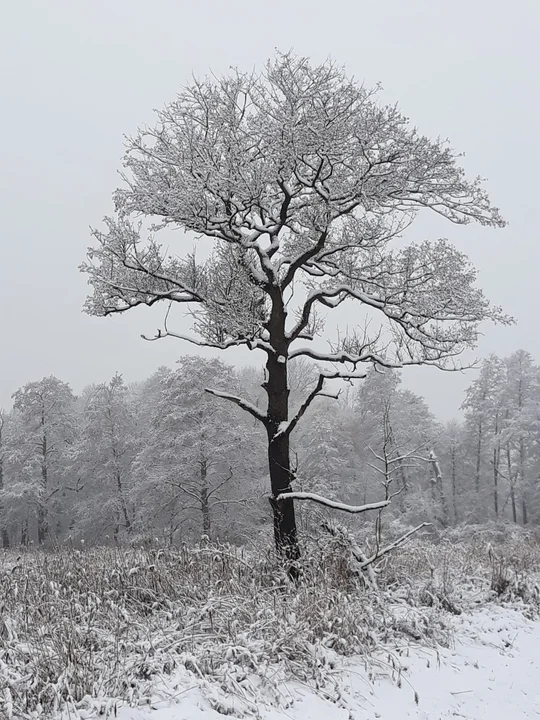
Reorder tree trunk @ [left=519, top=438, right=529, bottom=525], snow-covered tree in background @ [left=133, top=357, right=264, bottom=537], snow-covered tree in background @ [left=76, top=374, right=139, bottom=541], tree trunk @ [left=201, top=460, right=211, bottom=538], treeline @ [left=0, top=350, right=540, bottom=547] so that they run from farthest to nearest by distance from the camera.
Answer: tree trunk @ [left=519, top=438, right=529, bottom=525], snow-covered tree in background @ [left=76, top=374, right=139, bottom=541], treeline @ [left=0, top=350, right=540, bottom=547], snow-covered tree in background @ [left=133, top=357, right=264, bottom=537], tree trunk @ [left=201, top=460, right=211, bottom=538]

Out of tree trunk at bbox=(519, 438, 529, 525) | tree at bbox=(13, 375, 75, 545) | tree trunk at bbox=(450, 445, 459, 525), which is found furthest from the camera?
tree trunk at bbox=(450, 445, 459, 525)

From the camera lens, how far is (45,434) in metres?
28.2

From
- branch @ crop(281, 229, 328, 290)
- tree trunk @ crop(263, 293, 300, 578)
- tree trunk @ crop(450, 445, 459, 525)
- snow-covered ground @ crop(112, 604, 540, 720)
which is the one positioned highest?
branch @ crop(281, 229, 328, 290)

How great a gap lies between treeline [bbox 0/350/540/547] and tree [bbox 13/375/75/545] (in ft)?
0.24

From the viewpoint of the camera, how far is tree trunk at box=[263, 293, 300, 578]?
719cm

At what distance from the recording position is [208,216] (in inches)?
283

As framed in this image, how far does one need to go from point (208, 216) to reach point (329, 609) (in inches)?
205

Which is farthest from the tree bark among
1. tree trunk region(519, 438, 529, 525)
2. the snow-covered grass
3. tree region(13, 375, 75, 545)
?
tree trunk region(519, 438, 529, 525)

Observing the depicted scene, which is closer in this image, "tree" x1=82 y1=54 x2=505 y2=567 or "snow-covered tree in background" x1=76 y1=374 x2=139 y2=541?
"tree" x1=82 y1=54 x2=505 y2=567

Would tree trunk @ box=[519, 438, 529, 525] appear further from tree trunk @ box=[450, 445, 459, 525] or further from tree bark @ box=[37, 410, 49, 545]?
tree bark @ box=[37, 410, 49, 545]

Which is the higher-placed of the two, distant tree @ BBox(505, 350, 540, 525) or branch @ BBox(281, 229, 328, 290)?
branch @ BBox(281, 229, 328, 290)

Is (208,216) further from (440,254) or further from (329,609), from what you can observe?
(329,609)

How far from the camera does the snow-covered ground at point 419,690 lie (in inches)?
136

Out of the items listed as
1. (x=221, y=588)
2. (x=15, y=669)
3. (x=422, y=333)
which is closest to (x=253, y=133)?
(x=422, y=333)
